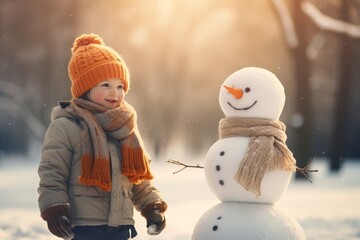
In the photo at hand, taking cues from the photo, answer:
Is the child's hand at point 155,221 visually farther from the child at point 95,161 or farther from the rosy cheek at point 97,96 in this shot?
the rosy cheek at point 97,96

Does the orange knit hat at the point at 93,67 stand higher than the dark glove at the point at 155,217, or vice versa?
the orange knit hat at the point at 93,67

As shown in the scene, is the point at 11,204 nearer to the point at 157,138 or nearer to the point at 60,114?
the point at 60,114

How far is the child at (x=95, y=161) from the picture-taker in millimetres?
3363

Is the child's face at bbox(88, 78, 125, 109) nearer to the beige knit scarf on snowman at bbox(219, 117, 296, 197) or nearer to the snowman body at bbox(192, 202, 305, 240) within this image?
the beige knit scarf on snowman at bbox(219, 117, 296, 197)

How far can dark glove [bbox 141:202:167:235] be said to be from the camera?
3639mm

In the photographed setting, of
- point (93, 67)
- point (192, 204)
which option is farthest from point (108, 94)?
point (192, 204)

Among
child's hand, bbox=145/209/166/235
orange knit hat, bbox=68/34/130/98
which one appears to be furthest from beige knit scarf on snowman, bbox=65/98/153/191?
child's hand, bbox=145/209/166/235

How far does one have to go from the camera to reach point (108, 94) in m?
3.60

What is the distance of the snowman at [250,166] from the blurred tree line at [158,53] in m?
10.3

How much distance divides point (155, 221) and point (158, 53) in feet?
43.5

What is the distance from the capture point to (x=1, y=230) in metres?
5.89

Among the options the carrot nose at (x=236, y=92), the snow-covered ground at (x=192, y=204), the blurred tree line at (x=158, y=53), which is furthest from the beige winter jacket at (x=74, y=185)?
the blurred tree line at (x=158, y=53)

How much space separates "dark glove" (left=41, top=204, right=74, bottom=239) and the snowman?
0.85 meters

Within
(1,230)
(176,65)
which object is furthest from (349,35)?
(1,230)
